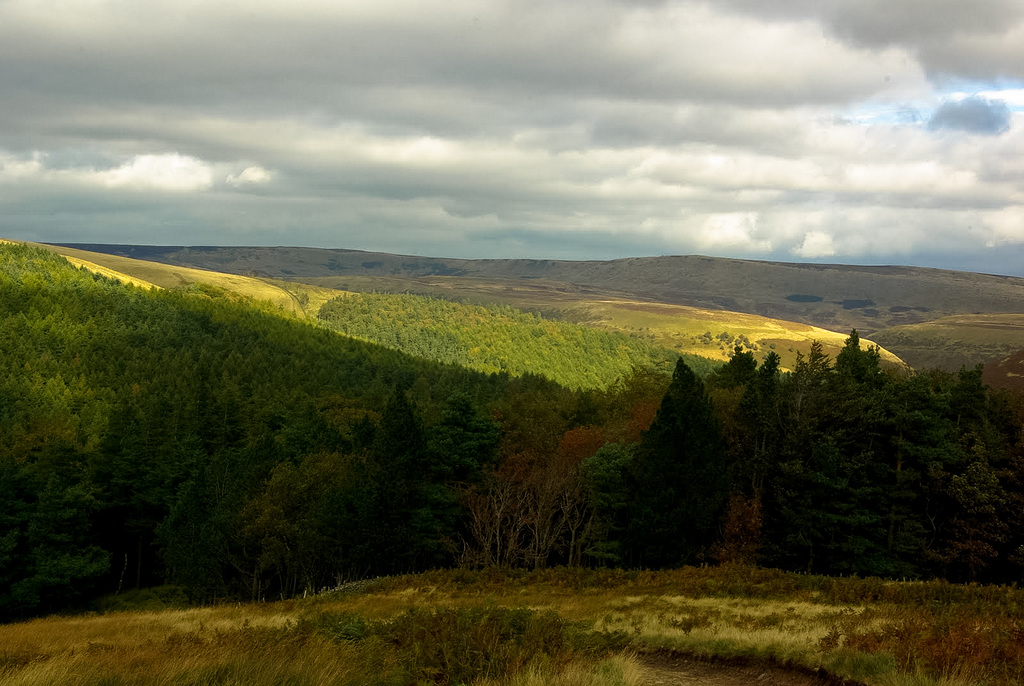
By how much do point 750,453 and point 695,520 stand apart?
999cm

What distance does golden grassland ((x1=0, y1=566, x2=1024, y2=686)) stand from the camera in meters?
10.4

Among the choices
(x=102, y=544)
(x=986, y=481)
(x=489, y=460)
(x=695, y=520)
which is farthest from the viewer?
(x=102, y=544)

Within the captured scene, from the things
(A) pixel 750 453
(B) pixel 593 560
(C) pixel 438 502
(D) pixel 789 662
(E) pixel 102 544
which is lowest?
(E) pixel 102 544

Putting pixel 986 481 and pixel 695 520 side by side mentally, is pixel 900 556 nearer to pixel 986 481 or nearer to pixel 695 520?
pixel 986 481

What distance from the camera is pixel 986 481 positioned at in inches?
1716

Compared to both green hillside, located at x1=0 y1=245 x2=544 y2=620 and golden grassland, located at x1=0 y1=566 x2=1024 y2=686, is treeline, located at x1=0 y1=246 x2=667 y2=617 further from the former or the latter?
golden grassland, located at x1=0 y1=566 x2=1024 y2=686

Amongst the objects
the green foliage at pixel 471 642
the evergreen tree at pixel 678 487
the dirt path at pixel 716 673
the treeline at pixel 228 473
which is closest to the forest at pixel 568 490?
the evergreen tree at pixel 678 487

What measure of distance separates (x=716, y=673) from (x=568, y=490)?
3708 cm

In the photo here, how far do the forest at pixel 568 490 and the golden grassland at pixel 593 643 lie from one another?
22551 millimetres

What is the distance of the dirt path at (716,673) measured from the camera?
565 inches

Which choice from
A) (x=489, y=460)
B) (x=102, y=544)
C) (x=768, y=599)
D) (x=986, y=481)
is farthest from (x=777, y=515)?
(x=102, y=544)

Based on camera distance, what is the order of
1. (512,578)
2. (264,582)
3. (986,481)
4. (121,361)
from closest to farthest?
1. (512,578)
2. (986,481)
3. (264,582)
4. (121,361)

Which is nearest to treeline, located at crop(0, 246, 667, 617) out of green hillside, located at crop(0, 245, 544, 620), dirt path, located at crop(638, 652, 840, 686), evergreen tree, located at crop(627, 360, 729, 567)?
green hillside, located at crop(0, 245, 544, 620)

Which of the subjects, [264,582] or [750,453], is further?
[264,582]
